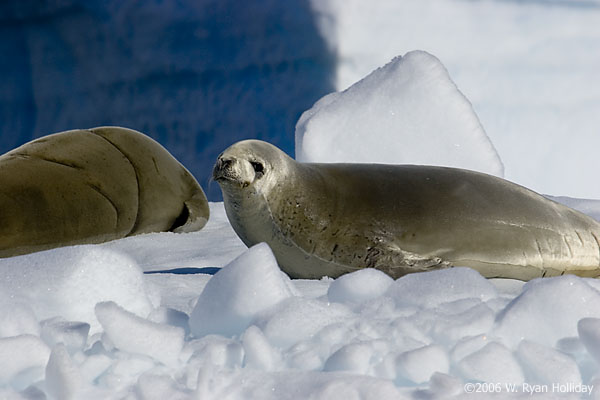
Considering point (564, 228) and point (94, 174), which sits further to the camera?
point (94, 174)

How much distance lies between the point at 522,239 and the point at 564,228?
19cm

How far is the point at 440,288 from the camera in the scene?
131 centimetres

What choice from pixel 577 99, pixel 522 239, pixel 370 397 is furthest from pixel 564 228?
pixel 577 99

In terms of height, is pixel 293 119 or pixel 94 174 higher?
pixel 94 174

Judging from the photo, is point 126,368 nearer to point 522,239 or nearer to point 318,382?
point 318,382

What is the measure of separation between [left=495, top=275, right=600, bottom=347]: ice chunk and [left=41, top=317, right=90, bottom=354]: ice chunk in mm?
624

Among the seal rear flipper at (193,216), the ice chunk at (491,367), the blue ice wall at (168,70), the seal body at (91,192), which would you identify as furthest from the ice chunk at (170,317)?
the blue ice wall at (168,70)

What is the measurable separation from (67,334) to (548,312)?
0.74 metres

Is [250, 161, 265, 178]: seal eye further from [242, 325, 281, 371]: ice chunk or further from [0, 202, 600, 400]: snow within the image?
[242, 325, 281, 371]: ice chunk

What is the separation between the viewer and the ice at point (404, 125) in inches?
146

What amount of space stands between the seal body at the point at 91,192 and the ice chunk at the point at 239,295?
1.44m

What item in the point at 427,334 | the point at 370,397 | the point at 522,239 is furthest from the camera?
the point at 522,239

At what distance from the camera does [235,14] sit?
645 centimetres

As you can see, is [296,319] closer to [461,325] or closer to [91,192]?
[461,325]
